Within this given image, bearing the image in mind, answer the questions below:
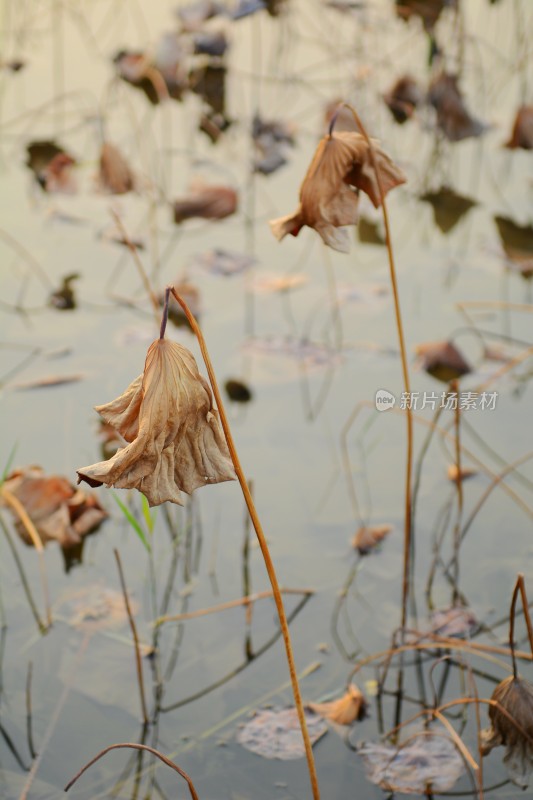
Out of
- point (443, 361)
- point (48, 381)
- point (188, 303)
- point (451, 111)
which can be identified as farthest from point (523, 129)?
point (48, 381)

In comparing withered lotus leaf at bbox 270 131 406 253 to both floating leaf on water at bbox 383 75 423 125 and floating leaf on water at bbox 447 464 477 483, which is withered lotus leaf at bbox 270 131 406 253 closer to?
floating leaf on water at bbox 447 464 477 483

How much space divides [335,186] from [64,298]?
122cm

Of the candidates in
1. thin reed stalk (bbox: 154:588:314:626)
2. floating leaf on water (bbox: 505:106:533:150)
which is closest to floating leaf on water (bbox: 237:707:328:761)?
thin reed stalk (bbox: 154:588:314:626)

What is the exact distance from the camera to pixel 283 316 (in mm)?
2025

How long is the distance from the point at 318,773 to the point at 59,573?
0.48 metres

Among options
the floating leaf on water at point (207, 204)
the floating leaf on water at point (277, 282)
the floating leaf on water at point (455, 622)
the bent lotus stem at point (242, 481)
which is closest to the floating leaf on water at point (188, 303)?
the floating leaf on water at point (277, 282)

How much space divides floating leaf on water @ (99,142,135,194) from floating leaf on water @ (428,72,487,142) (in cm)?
79

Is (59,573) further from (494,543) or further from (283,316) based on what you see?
(283,316)

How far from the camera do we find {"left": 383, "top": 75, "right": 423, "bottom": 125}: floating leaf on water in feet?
8.34

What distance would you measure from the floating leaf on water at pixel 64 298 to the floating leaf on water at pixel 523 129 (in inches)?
41.5

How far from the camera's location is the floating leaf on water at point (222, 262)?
217 centimetres

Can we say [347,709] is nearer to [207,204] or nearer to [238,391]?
[238,391]

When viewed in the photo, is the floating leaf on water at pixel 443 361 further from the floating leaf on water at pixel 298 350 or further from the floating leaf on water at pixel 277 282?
the floating leaf on water at pixel 277 282

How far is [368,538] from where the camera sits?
1.43 m
